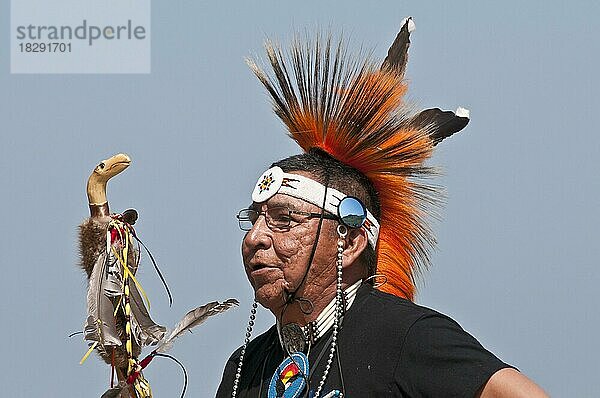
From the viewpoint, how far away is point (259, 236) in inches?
162

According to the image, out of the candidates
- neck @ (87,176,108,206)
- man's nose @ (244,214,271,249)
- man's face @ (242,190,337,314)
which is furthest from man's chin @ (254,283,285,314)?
neck @ (87,176,108,206)

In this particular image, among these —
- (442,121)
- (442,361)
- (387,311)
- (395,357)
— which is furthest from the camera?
(442,121)

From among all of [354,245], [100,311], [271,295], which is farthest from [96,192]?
[354,245]

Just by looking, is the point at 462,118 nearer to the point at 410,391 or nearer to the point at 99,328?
the point at 410,391

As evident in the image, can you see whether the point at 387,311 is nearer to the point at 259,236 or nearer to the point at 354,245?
the point at 354,245

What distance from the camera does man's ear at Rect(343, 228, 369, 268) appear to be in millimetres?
4203

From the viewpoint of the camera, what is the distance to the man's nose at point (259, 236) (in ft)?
13.4

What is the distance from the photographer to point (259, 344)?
4.53m

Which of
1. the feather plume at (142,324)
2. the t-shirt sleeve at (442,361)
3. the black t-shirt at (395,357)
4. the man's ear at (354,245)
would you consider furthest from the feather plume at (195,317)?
the t-shirt sleeve at (442,361)

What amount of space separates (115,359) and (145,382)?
0.13 meters

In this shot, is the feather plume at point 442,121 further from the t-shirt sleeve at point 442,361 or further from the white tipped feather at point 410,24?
the t-shirt sleeve at point 442,361

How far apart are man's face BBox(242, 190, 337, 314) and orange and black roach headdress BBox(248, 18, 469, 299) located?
317 millimetres

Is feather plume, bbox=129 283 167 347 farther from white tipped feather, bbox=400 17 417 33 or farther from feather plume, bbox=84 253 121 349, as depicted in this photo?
white tipped feather, bbox=400 17 417 33

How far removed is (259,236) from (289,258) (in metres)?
0.13
